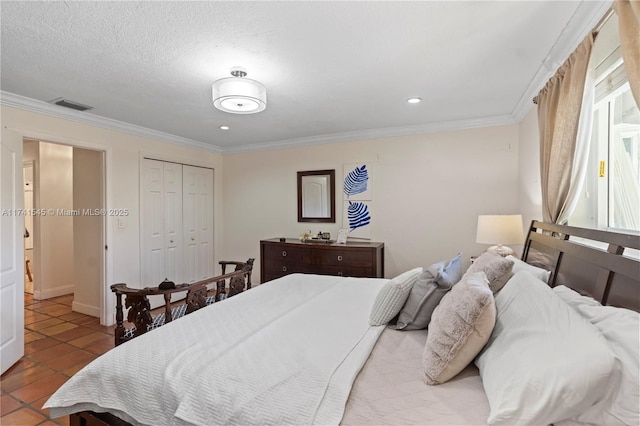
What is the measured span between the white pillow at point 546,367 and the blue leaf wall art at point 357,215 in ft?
9.72

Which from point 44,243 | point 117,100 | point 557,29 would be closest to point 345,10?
point 557,29

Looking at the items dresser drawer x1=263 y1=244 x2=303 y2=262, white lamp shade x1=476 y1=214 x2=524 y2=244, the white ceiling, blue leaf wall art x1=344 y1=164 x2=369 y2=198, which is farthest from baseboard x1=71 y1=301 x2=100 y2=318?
white lamp shade x1=476 y1=214 x2=524 y2=244

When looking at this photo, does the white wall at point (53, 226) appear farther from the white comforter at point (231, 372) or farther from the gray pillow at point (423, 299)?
the gray pillow at point (423, 299)

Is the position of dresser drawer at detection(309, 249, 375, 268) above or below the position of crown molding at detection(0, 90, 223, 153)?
below

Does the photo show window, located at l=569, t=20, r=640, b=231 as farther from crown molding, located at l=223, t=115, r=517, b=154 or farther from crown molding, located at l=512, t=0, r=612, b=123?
crown molding, located at l=223, t=115, r=517, b=154

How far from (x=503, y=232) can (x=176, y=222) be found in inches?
164

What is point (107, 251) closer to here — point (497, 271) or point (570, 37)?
point (497, 271)


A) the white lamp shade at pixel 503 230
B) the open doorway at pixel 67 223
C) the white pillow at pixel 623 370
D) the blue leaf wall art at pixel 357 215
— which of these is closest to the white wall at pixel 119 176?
the open doorway at pixel 67 223

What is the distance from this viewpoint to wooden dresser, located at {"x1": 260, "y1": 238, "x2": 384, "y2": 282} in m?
3.71

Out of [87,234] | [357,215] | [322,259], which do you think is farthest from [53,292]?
[357,215]

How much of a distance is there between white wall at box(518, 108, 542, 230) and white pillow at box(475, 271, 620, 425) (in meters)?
1.92

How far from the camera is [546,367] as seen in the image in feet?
2.98

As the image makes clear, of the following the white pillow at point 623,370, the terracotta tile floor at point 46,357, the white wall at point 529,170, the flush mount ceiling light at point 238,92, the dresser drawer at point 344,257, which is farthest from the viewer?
the dresser drawer at point 344,257

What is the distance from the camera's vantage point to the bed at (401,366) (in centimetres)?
87
